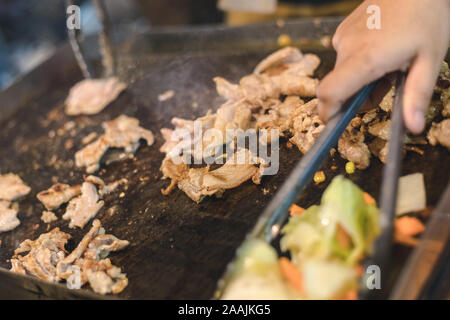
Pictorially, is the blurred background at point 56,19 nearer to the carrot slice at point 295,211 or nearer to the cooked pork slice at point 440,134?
the cooked pork slice at point 440,134

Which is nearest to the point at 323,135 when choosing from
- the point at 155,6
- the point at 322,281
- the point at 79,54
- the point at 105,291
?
the point at 322,281

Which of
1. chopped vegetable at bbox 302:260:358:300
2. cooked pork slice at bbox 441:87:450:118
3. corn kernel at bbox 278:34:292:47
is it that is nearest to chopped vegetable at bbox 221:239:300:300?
chopped vegetable at bbox 302:260:358:300

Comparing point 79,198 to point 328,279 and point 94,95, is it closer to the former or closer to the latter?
point 94,95

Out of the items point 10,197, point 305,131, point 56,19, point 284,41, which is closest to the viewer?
point 305,131

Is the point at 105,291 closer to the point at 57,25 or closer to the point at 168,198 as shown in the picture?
the point at 168,198

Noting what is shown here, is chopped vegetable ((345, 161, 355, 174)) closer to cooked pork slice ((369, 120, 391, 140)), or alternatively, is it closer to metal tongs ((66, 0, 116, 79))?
cooked pork slice ((369, 120, 391, 140))

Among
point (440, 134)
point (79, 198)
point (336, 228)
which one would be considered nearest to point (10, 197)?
point (79, 198)
